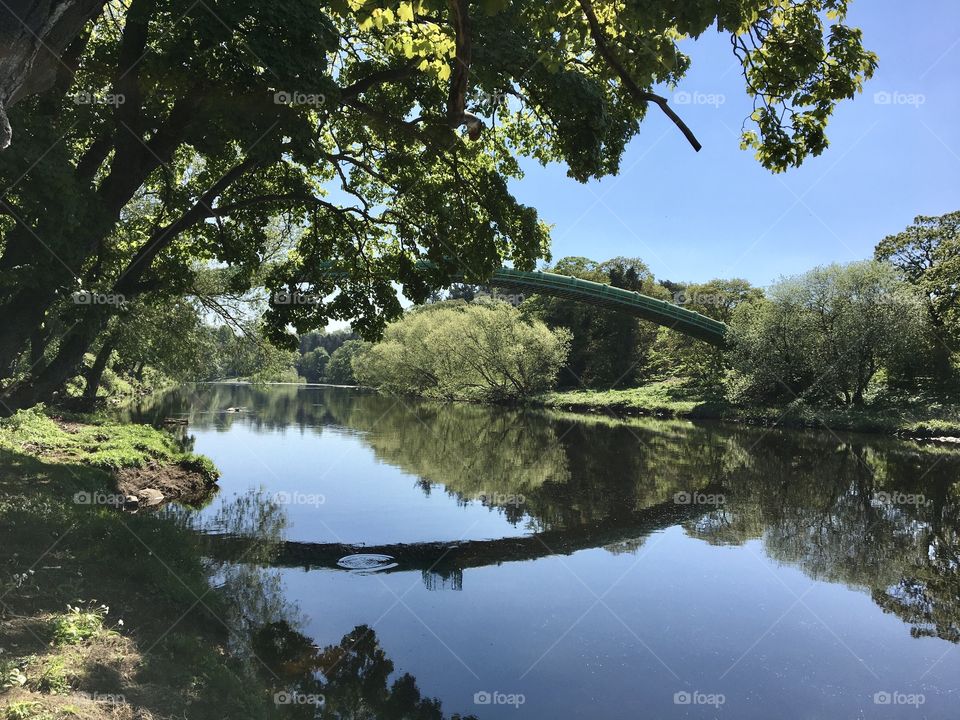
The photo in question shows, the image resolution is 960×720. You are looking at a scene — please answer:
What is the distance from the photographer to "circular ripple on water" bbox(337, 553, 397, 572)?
11.4 metres

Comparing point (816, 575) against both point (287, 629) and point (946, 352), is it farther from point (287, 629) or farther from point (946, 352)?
point (946, 352)

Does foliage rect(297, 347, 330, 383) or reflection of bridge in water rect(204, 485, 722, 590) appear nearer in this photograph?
reflection of bridge in water rect(204, 485, 722, 590)

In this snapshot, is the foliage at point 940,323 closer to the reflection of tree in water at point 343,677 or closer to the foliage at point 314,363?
the reflection of tree in water at point 343,677

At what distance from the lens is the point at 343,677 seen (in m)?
7.20

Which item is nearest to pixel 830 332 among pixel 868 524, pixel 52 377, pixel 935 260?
pixel 935 260

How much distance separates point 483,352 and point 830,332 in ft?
102

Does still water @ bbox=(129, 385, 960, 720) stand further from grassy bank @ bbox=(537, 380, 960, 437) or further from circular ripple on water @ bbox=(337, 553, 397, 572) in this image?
grassy bank @ bbox=(537, 380, 960, 437)

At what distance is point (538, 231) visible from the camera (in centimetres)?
1160

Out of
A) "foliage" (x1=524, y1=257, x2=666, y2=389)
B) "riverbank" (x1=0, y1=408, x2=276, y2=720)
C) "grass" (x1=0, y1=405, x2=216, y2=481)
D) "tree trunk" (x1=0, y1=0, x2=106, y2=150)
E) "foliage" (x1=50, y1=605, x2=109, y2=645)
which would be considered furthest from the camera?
"foliage" (x1=524, y1=257, x2=666, y2=389)

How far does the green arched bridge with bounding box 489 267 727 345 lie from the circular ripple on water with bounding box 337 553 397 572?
1829 inches

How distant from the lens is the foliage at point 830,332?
1521 inches

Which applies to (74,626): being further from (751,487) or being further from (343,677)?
(751,487)

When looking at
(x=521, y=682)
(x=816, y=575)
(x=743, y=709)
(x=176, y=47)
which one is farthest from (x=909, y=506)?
(x=176, y=47)

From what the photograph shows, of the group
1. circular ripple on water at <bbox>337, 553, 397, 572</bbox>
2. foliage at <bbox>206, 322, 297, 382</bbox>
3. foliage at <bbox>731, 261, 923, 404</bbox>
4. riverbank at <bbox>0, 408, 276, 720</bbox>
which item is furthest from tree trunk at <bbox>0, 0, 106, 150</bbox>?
foliage at <bbox>731, 261, 923, 404</bbox>
